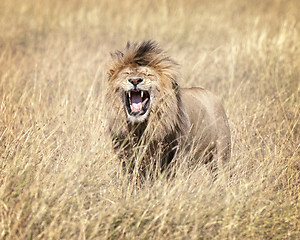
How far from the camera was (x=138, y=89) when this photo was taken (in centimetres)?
383

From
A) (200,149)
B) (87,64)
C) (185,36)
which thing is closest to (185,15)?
(185,36)

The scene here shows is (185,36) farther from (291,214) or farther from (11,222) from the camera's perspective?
(11,222)

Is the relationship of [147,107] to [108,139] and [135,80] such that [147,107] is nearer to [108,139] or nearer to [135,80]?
[135,80]

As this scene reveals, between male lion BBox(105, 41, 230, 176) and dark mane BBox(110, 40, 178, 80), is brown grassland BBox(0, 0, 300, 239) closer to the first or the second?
male lion BBox(105, 41, 230, 176)

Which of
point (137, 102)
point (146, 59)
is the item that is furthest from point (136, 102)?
point (146, 59)

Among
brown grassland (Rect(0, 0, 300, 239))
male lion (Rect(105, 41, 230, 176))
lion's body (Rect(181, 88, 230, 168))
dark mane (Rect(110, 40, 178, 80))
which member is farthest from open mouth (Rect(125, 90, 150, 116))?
lion's body (Rect(181, 88, 230, 168))

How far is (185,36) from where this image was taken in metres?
9.89

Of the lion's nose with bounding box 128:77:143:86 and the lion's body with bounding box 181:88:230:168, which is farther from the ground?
the lion's nose with bounding box 128:77:143:86

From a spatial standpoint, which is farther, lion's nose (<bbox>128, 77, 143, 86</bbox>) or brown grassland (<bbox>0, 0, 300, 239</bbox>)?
lion's nose (<bbox>128, 77, 143, 86</bbox>)

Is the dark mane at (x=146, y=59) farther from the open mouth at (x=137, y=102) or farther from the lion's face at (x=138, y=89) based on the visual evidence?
the open mouth at (x=137, y=102)

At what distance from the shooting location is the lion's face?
3832 millimetres

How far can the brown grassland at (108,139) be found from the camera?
2.95 meters

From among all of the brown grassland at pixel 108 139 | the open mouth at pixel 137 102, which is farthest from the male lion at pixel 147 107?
the brown grassland at pixel 108 139

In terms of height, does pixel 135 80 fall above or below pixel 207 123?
above
